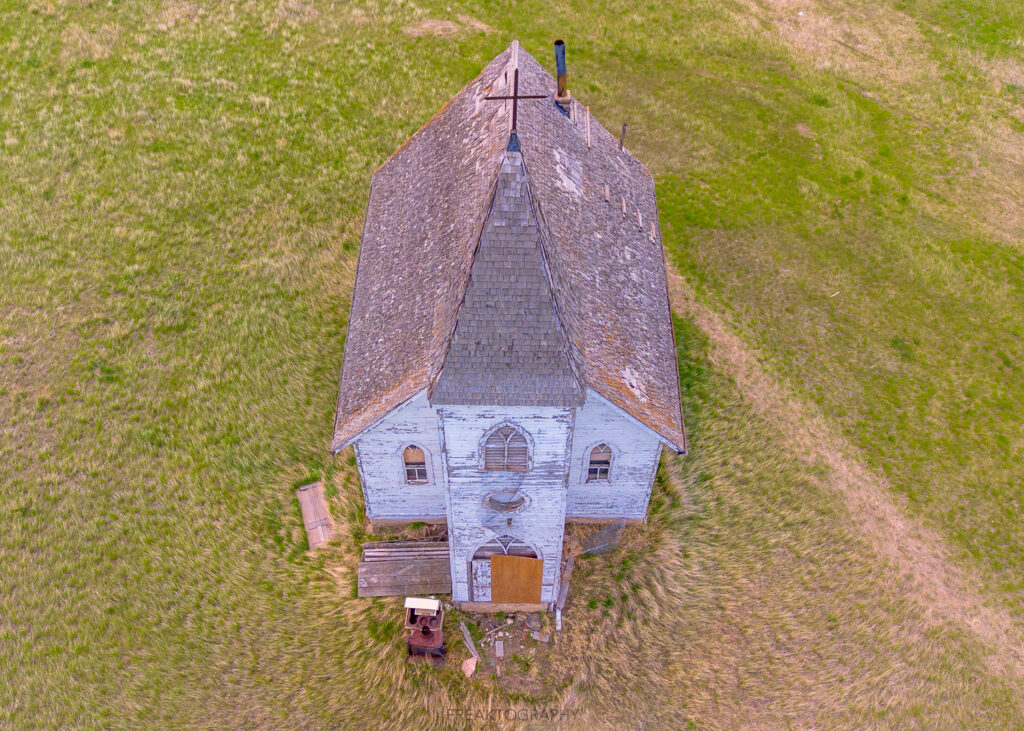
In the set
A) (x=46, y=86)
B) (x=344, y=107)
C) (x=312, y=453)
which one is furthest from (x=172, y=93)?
(x=312, y=453)

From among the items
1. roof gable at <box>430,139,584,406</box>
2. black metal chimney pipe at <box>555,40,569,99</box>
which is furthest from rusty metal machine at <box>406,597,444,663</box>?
black metal chimney pipe at <box>555,40,569,99</box>

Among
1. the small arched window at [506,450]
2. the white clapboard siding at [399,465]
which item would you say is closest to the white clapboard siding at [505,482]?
the small arched window at [506,450]

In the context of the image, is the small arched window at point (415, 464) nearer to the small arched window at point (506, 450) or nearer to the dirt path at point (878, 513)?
the small arched window at point (506, 450)

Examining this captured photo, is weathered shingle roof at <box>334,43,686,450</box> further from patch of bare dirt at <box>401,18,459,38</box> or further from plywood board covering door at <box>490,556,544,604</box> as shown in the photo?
patch of bare dirt at <box>401,18,459,38</box>

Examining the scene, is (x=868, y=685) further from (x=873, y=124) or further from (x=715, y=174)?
(x=873, y=124)

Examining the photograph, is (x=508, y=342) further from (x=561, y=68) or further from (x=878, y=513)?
(x=878, y=513)


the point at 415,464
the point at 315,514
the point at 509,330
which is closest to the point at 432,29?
the point at 315,514
